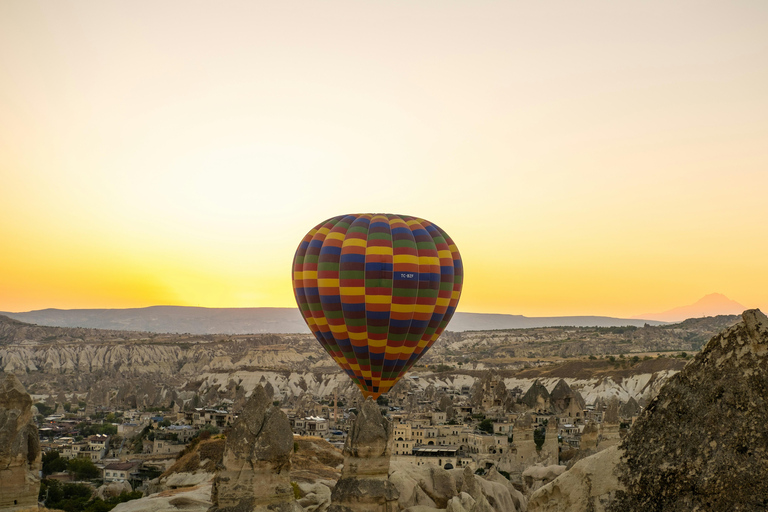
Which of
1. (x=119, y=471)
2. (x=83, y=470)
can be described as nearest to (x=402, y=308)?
(x=119, y=471)

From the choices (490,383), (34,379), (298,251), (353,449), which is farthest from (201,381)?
(353,449)

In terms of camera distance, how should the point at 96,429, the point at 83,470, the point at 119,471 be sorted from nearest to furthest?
the point at 83,470, the point at 119,471, the point at 96,429

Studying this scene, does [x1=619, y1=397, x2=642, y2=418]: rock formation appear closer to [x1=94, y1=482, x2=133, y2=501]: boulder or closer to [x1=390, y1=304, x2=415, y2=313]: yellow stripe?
[x1=390, y1=304, x2=415, y2=313]: yellow stripe

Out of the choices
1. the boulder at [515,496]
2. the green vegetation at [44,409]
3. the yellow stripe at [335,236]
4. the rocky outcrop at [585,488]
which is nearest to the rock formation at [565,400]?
the boulder at [515,496]

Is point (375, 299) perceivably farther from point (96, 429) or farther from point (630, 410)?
point (96, 429)

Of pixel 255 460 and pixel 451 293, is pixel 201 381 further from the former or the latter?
pixel 255 460

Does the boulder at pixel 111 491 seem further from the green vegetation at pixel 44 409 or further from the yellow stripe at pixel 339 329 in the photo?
the green vegetation at pixel 44 409

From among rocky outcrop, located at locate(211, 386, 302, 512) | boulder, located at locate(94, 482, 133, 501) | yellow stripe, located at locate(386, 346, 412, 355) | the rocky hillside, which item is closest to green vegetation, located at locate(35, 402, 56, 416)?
the rocky hillside

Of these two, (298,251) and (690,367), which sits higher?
(298,251)
